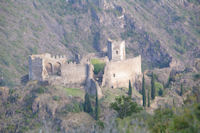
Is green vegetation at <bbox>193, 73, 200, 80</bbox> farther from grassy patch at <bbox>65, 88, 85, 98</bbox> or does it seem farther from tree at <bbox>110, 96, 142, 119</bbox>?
tree at <bbox>110, 96, 142, 119</bbox>

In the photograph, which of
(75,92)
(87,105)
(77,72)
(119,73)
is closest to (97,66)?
(119,73)

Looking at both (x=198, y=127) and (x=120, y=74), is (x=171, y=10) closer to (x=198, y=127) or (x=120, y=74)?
(x=120, y=74)

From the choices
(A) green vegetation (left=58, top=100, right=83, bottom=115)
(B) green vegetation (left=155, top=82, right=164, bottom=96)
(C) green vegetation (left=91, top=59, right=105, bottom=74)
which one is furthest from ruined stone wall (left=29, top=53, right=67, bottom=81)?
(B) green vegetation (left=155, top=82, right=164, bottom=96)

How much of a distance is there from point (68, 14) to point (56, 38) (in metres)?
18.4

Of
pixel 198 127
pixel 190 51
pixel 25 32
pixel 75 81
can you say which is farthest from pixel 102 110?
pixel 25 32

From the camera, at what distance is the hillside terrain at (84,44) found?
66.0 metres

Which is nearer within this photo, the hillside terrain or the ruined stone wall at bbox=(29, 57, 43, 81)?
the hillside terrain

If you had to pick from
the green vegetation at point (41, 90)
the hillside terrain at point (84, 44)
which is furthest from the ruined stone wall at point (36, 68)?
the green vegetation at point (41, 90)

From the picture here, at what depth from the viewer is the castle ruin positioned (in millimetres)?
67812

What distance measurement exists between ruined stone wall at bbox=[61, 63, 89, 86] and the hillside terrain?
1.32 meters

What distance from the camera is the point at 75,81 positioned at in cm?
6819

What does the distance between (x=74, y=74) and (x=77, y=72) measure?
1.91ft

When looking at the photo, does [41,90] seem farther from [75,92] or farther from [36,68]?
[75,92]

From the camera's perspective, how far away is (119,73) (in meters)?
71.8
